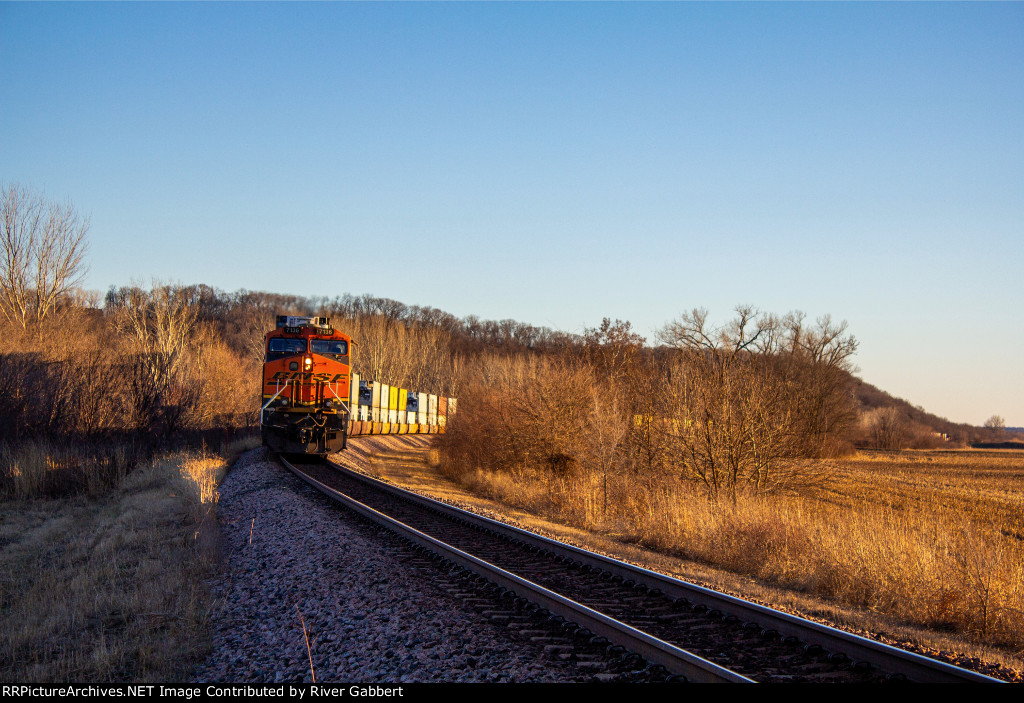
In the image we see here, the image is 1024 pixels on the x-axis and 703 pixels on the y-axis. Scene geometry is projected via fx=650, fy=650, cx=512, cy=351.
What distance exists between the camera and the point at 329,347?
21953 mm

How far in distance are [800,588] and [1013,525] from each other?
44.4 feet

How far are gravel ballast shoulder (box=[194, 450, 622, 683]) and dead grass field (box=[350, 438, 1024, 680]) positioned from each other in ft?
10.1

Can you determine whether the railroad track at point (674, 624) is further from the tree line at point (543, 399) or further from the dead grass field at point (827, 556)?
the tree line at point (543, 399)

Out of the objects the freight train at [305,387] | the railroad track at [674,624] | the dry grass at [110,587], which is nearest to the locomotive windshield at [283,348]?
the freight train at [305,387]

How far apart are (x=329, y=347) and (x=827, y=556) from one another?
56.4 ft

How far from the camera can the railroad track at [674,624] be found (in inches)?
173

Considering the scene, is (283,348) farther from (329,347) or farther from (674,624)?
(674,624)

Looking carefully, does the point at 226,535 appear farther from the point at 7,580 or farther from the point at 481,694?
the point at 481,694

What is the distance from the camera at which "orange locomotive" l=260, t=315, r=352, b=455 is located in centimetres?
2027

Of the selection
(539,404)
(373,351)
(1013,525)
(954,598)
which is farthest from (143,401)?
(373,351)

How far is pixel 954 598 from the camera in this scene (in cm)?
663

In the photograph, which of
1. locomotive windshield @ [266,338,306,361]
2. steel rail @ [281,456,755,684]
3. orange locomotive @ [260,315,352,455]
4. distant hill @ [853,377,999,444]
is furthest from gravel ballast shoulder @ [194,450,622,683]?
distant hill @ [853,377,999,444]

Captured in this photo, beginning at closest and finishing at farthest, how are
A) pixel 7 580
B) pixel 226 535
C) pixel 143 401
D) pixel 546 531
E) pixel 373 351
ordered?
pixel 7 580 → pixel 226 535 → pixel 546 531 → pixel 143 401 → pixel 373 351

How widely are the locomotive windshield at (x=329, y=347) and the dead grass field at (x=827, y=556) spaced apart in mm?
7729
